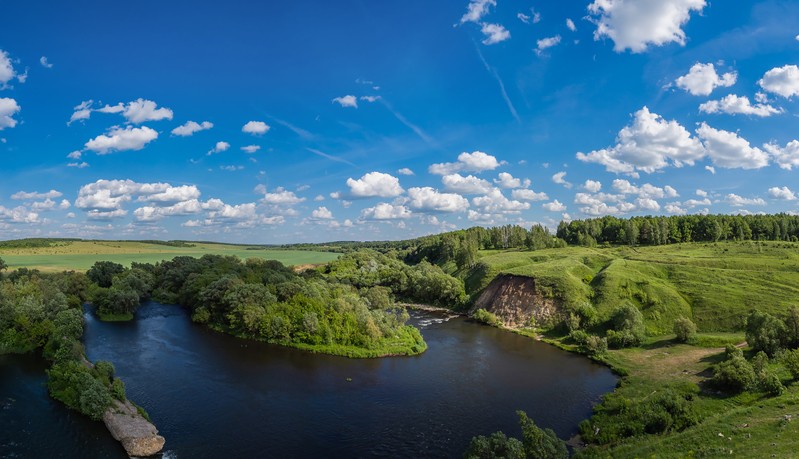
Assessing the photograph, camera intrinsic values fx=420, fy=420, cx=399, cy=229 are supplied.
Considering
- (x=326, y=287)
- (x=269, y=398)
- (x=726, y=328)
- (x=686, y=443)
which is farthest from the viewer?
(x=326, y=287)

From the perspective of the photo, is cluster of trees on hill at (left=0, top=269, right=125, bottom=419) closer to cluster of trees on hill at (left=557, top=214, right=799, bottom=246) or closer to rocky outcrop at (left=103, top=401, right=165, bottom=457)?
rocky outcrop at (left=103, top=401, right=165, bottom=457)

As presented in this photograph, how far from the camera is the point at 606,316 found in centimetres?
8425

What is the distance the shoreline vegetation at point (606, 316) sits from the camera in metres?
38.0

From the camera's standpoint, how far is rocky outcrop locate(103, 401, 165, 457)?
124 feet

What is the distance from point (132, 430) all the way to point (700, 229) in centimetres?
18379

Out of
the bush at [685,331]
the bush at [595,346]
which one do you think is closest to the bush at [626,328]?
the bush at [595,346]

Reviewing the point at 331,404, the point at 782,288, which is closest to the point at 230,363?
the point at 331,404

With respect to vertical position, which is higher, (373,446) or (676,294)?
(676,294)

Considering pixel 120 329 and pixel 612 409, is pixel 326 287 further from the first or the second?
pixel 612 409

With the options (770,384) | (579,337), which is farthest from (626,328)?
(770,384)

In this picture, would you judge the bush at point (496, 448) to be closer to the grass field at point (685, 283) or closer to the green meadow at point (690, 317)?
the green meadow at point (690, 317)

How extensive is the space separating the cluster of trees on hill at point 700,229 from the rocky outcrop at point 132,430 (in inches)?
6208

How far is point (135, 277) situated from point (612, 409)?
126 meters

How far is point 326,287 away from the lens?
98125 mm
